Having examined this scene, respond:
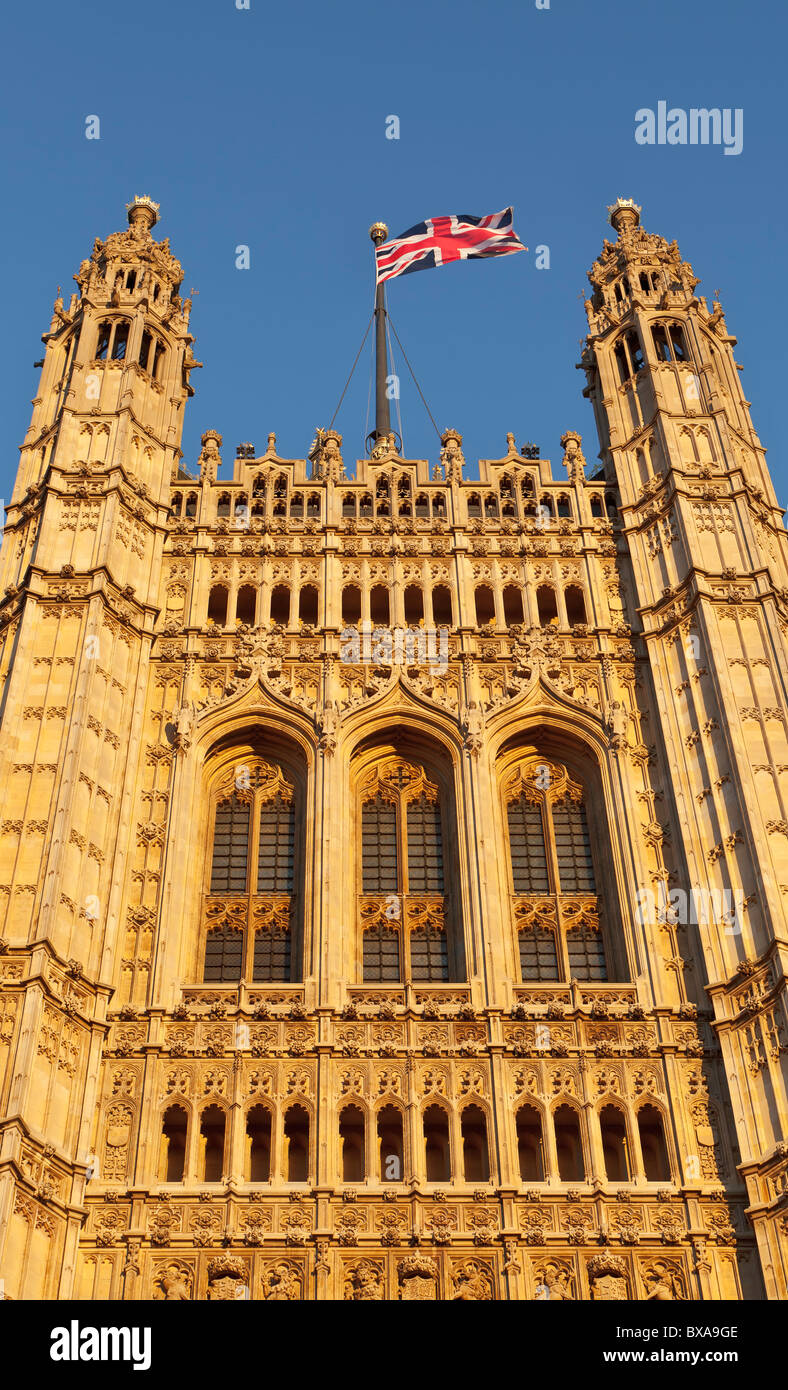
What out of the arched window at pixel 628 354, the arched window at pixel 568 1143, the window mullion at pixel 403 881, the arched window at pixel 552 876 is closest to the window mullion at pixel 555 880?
the arched window at pixel 552 876

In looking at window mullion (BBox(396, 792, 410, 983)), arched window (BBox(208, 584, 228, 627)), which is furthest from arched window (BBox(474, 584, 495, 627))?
arched window (BBox(208, 584, 228, 627))

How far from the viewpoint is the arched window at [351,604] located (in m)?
36.1

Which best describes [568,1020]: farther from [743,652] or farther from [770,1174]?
[743,652]

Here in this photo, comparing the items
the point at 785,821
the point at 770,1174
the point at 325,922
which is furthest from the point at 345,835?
the point at 770,1174

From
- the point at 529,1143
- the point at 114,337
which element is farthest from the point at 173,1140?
the point at 114,337

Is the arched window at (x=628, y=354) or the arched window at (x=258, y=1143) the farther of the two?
the arched window at (x=628, y=354)

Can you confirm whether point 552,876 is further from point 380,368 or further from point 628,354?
point 380,368

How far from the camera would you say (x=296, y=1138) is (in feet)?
91.2

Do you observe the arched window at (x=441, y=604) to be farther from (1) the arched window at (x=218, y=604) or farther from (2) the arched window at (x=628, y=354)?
(2) the arched window at (x=628, y=354)

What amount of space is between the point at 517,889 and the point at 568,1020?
11.9ft

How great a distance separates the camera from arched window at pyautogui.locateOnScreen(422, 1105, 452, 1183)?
90.5ft

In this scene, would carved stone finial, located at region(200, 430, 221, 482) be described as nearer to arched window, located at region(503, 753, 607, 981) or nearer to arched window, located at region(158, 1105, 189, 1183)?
arched window, located at region(503, 753, 607, 981)

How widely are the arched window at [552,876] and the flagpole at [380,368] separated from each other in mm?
12630

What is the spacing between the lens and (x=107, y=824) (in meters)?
31.0
